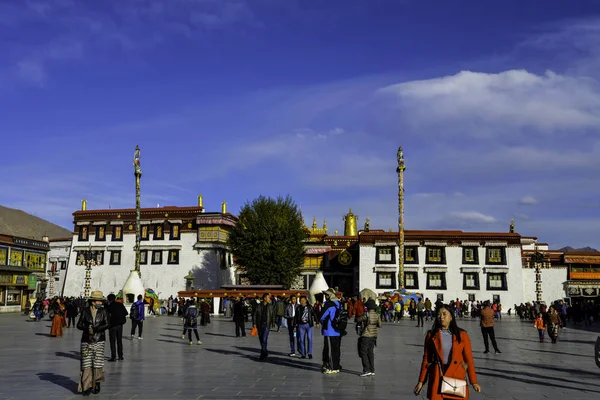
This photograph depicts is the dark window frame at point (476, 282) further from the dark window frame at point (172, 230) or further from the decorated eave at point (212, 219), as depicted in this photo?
the dark window frame at point (172, 230)

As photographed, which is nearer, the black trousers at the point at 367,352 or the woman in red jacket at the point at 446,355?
the woman in red jacket at the point at 446,355

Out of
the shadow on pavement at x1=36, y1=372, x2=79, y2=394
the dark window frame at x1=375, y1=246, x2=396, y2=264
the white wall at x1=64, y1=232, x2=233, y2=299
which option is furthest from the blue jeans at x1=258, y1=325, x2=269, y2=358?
the white wall at x1=64, y1=232, x2=233, y2=299

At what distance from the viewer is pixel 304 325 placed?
52.9ft

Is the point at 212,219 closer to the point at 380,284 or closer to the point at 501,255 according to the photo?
the point at 380,284

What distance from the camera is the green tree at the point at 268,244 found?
52.9m

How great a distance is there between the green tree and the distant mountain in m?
137

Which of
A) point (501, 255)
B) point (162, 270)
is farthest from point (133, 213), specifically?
point (501, 255)

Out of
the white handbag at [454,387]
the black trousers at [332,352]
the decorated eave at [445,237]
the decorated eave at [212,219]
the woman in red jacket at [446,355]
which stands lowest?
the black trousers at [332,352]

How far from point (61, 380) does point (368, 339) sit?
633cm

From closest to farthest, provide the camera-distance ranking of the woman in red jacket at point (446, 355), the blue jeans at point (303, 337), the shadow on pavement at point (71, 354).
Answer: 1. the woman in red jacket at point (446, 355)
2. the blue jeans at point (303, 337)
3. the shadow on pavement at point (71, 354)

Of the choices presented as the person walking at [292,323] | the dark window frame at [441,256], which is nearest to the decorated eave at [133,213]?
the dark window frame at [441,256]

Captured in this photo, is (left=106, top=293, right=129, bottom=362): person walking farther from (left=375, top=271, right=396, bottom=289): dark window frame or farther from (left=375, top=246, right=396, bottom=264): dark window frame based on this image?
(left=375, top=246, right=396, bottom=264): dark window frame

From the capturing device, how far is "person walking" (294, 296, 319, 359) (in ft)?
52.1

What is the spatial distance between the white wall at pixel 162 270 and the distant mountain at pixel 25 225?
119815 mm
